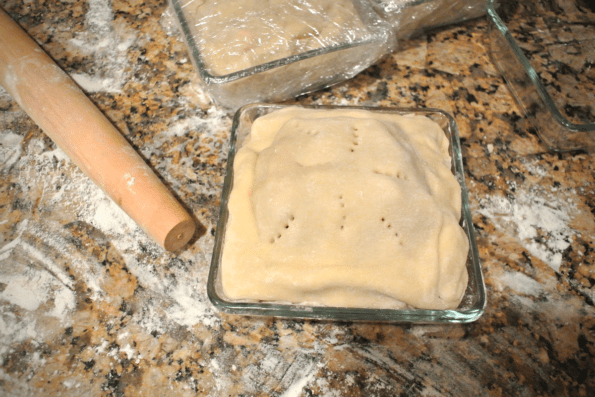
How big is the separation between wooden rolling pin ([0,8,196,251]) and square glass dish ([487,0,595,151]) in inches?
37.3

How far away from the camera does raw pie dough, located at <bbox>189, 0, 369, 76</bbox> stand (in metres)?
1.05

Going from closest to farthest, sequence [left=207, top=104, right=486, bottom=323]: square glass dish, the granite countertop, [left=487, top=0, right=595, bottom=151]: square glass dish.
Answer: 1. [left=207, top=104, right=486, bottom=323]: square glass dish
2. the granite countertop
3. [left=487, top=0, right=595, bottom=151]: square glass dish

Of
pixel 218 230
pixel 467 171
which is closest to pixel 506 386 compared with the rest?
pixel 467 171

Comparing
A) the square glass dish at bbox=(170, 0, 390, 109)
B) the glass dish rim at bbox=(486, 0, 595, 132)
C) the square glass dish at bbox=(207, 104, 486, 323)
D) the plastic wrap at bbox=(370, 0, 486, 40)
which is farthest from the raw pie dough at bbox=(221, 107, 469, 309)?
the plastic wrap at bbox=(370, 0, 486, 40)

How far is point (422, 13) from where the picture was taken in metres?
1.20

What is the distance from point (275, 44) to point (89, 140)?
0.51 meters

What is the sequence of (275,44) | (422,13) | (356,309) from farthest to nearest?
1. (422,13)
2. (275,44)
3. (356,309)

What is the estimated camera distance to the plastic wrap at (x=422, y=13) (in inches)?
45.6

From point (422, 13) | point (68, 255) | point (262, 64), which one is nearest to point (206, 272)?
point (68, 255)

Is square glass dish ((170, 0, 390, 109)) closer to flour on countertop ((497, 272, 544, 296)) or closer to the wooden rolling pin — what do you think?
the wooden rolling pin

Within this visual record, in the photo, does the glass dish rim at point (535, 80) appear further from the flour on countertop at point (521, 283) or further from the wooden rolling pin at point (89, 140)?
the wooden rolling pin at point (89, 140)

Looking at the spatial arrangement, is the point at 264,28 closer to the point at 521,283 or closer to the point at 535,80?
the point at 535,80

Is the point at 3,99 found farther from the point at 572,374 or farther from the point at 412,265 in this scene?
the point at 572,374

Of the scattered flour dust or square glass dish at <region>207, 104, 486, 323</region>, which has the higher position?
square glass dish at <region>207, 104, 486, 323</region>
